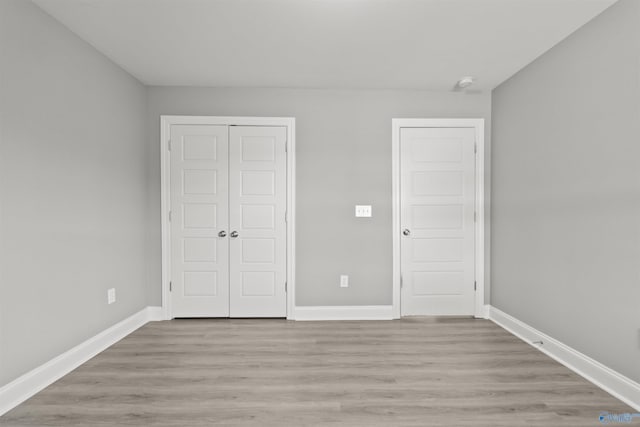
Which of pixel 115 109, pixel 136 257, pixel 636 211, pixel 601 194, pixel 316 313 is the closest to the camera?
pixel 636 211

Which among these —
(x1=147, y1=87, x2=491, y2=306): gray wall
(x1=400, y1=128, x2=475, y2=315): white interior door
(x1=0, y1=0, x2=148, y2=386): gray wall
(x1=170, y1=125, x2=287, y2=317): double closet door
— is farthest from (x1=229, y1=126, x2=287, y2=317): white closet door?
(x1=400, y1=128, x2=475, y2=315): white interior door

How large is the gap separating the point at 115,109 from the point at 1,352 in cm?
216

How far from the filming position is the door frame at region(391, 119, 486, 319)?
372 cm

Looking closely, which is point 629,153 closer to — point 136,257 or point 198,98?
point 198,98

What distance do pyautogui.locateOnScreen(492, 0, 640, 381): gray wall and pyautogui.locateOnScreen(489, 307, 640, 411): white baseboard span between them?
5 cm

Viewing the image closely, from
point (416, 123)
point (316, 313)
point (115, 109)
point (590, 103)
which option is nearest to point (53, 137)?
point (115, 109)

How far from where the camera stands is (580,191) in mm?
2512

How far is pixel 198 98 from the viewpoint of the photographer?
367 cm

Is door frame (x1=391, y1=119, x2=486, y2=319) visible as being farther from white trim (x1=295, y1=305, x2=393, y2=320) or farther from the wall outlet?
the wall outlet

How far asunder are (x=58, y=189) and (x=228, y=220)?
5.17 feet

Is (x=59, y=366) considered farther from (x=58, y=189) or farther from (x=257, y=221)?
(x=257, y=221)

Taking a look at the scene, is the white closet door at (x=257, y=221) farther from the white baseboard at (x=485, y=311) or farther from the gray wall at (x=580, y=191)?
the gray wall at (x=580, y=191)

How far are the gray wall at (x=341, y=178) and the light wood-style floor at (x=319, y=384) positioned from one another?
0.67m

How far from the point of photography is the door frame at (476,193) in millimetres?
3723
